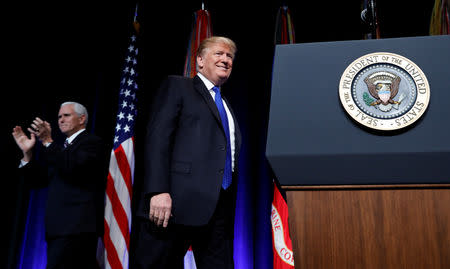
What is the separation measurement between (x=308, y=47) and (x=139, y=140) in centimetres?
264

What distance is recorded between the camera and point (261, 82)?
12.1ft

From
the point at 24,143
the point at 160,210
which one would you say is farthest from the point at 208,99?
the point at 24,143

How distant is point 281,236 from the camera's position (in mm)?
2713

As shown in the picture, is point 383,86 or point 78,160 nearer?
point 383,86

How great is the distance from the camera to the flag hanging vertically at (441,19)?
2826 mm

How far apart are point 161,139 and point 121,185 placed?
64.7 inches

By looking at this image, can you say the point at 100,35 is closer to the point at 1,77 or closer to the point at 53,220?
the point at 1,77

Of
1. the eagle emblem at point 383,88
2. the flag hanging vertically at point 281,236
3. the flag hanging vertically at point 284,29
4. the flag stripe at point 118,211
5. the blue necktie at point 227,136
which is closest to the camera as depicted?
the eagle emblem at point 383,88

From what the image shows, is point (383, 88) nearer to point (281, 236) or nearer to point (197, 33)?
point (281, 236)

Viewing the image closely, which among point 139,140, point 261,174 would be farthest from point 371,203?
point 139,140

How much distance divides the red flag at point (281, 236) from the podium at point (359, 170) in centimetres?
174

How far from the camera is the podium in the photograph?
89 centimetres

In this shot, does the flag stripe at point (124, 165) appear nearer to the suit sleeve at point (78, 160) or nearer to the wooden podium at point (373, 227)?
the suit sleeve at point (78, 160)

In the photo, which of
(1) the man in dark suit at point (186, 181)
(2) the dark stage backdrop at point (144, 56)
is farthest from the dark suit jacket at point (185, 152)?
(2) the dark stage backdrop at point (144, 56)
